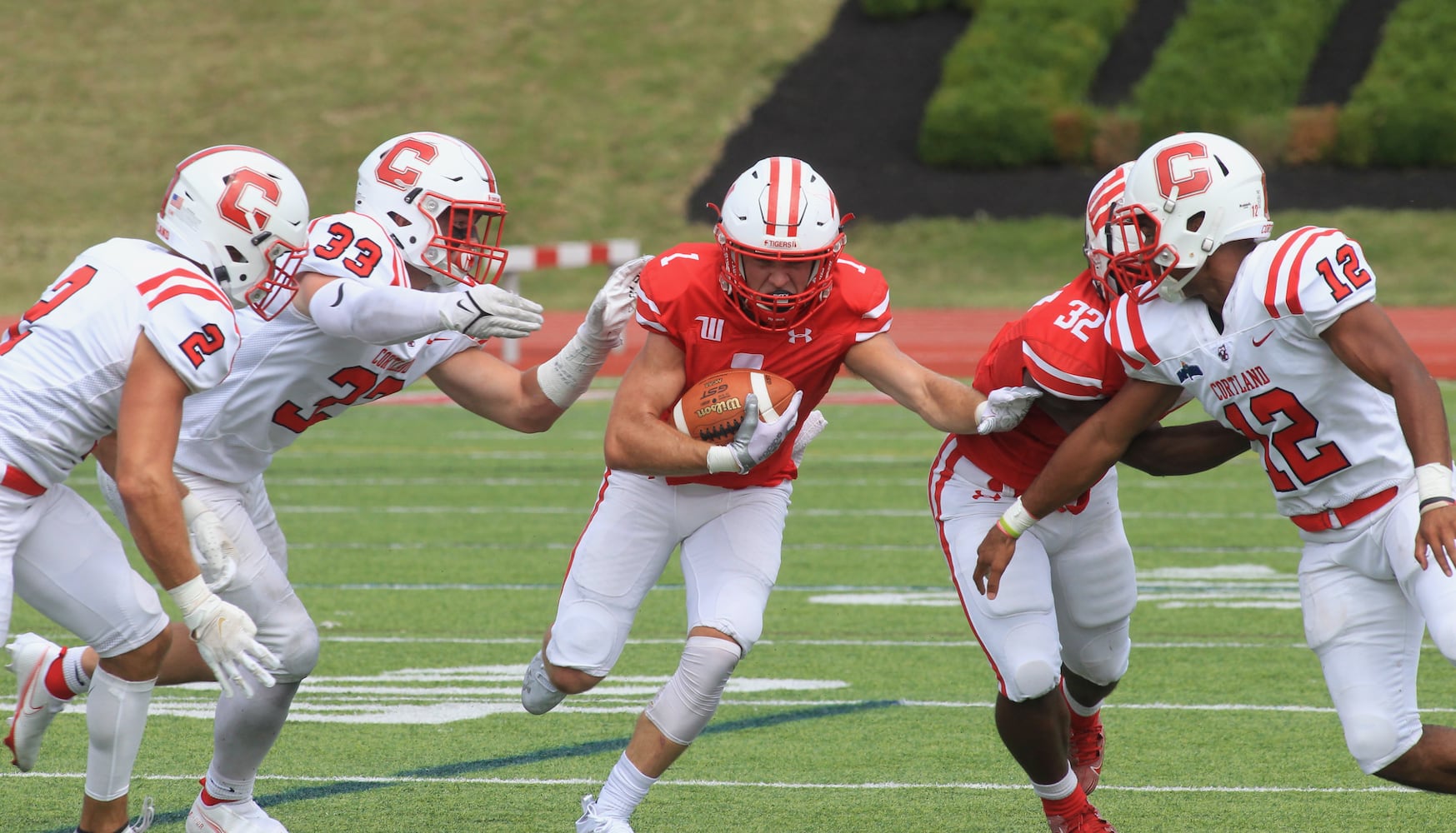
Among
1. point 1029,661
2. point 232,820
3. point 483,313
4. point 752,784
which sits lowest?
point 752,784

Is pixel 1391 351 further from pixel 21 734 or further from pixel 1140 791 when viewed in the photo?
pixel 21 734

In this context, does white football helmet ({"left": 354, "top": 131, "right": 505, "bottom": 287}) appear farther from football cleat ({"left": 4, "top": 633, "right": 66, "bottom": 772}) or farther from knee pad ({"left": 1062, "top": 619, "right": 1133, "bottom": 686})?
knee pad ({"left": 1062, "top": 619, "right": 1133, "bottom": 686})

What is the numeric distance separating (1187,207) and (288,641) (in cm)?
254

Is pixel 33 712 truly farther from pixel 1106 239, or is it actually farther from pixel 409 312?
pixel 1106 239

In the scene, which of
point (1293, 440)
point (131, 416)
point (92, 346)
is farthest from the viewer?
point (1293, 440)

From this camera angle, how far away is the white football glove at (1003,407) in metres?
4.32

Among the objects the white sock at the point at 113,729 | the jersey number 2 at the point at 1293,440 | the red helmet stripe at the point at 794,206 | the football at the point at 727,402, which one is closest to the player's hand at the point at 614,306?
the football at the point at 727,402

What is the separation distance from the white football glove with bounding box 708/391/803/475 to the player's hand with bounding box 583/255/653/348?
1.64 feet

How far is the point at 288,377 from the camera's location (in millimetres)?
4676

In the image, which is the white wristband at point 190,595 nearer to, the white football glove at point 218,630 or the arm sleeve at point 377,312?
the white football glove at point 218,630

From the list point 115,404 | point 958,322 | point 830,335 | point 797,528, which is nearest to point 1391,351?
point 830,335

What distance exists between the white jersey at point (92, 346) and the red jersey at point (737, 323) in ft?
3.77

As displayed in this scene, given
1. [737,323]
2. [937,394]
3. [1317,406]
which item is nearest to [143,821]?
[737,323]

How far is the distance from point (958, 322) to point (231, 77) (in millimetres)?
14547
